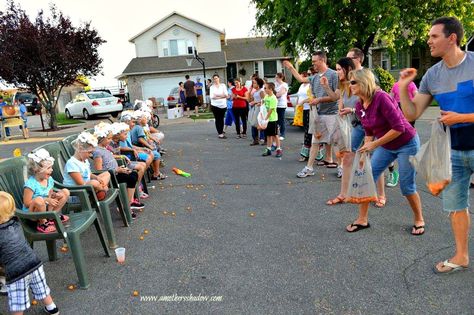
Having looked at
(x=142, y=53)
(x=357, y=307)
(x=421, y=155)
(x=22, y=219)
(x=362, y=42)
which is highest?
(x=142, y=53)

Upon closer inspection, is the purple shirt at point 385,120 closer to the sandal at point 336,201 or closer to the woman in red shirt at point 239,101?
the sandal at point 336,201

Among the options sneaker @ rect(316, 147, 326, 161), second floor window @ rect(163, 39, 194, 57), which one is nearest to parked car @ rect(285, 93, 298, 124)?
sneaker @ rect(316, 147, 326, 161)

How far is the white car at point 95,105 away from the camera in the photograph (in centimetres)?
2275

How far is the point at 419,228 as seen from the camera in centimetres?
Result: 422

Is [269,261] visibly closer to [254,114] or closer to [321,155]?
[321,155]

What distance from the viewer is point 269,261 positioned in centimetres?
378

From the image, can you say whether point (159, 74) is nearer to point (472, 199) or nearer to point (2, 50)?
point (2, 50)

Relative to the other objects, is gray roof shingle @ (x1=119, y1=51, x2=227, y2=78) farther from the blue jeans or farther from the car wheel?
the blue jeans

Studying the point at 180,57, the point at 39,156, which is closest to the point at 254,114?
the point at 39,156

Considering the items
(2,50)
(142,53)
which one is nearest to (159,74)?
(142,53)

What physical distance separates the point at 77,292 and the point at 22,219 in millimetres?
813

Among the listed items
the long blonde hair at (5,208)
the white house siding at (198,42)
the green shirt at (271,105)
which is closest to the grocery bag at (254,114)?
the green shirt at (271,105)

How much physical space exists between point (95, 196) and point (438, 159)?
133 inches

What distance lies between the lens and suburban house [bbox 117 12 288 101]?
3562 centimetres
